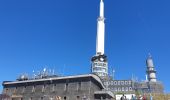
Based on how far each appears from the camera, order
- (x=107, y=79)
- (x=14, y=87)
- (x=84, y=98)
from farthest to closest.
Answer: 1. (x=107, y=79)
2. (x=14, y=87)
3. (x=84, y=98)

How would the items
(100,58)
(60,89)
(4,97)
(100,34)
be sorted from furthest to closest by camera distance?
(100,34)
(100,58)
(4,97)
(60,89)

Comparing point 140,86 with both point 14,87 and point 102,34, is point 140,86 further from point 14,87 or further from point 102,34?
point 14,87

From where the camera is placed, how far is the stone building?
4688 cm

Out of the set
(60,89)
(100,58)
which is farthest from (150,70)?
(60,89)

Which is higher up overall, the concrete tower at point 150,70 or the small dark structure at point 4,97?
the concrete tower at point 150,70

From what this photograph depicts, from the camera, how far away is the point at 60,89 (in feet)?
160

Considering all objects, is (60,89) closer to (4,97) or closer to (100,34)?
(4,97)

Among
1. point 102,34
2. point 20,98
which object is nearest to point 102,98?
point 20,98

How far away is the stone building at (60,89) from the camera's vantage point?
154 ft

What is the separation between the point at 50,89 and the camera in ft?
164

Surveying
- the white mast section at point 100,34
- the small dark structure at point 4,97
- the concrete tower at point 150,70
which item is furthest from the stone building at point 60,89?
the concrete tower at point 150,70

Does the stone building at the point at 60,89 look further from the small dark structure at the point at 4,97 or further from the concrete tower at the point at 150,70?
the concrete tower at the point at 150,70

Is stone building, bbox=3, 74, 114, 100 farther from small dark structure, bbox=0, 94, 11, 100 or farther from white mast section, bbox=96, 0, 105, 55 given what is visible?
white mast section, bbox=96, 0, 105, 55

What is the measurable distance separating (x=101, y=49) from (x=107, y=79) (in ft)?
46.0
